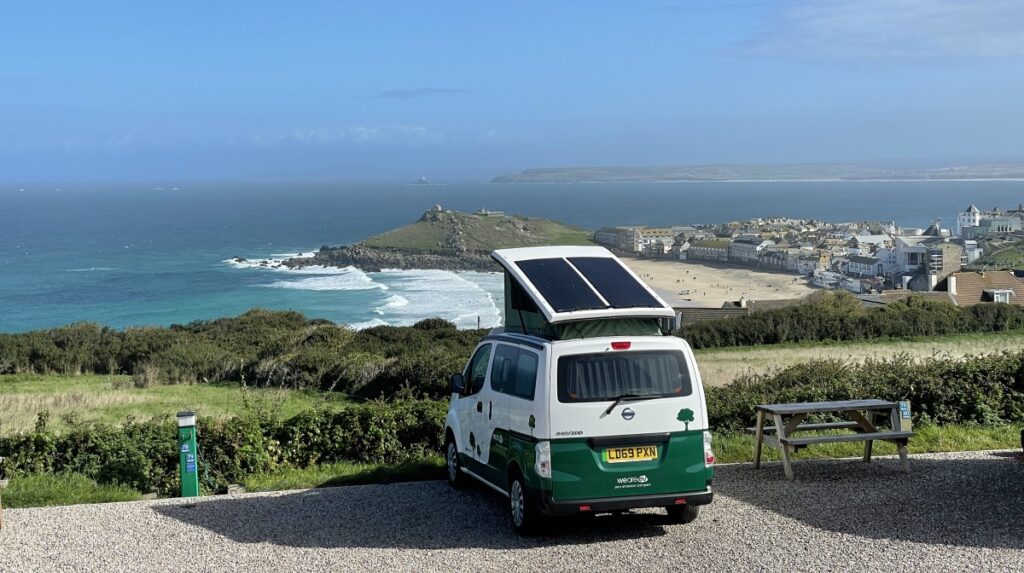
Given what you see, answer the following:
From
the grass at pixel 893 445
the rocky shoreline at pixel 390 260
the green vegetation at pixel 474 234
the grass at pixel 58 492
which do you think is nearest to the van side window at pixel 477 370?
the grass at pixel 893 445

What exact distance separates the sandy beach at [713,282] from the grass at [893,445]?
50.1 m

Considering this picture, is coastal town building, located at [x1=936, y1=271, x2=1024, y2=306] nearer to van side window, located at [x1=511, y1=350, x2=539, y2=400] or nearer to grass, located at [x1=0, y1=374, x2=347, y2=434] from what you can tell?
grass, located at [x1=0, y1=374, x2=347, y2=434]

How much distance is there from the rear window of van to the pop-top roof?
0.37 metres

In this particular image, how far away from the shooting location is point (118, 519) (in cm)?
930

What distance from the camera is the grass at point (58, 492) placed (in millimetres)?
10133

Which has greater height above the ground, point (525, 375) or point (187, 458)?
point (525, 375)

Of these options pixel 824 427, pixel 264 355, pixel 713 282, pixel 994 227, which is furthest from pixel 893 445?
pixel 994 227

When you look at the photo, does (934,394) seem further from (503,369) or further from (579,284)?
(503,369)

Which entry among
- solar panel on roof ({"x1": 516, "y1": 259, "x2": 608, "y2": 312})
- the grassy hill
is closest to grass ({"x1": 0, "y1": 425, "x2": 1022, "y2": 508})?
solar panel on roof ({"x1": 516, "y1": 259, "x2": 608, "y2": 312})

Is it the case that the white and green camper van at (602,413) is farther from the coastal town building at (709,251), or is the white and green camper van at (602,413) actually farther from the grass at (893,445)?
the coastal town building at (709,251)

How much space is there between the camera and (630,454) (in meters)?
8.24

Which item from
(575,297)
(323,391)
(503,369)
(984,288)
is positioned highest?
(575,297)

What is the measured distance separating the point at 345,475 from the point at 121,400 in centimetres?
1167

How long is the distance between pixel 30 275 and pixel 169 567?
3390 inches
